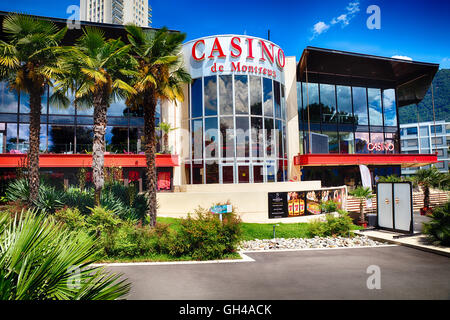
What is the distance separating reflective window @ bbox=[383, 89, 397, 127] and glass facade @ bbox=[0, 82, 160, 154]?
1169 inches

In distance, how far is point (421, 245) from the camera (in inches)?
490

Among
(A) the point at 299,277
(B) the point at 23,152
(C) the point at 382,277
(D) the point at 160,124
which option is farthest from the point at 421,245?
(B) the point at 23,152

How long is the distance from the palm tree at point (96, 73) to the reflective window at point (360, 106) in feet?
Answer: 100

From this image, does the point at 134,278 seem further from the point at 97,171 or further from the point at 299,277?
the point at 97,171

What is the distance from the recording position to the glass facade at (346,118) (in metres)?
34.7

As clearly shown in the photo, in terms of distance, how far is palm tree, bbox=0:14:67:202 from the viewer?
553 inches

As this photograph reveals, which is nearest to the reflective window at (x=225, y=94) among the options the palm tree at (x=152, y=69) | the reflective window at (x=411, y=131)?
the palm tree at (x=152, y=69)

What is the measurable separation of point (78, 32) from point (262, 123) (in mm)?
18346

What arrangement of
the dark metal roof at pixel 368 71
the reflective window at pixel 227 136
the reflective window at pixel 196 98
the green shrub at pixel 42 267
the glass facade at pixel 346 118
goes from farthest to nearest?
1. the glass facade at pixel 346 118
2. the dark metal roof at pixel 368 71
3. the reflective window at pixel 196 98
4. the reflective window at pixel 227 136
5. the green shrub at pixel 42 267

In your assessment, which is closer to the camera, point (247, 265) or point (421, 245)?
point (247, 265)

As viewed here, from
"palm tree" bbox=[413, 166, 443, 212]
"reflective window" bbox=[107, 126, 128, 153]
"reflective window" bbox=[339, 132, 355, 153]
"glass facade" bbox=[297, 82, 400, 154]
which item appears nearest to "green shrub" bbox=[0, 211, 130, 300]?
"reflective window" bbox=[107, 126, 128, 153]

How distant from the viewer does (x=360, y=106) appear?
37.5 metres

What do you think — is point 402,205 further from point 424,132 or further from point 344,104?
point 424,132
